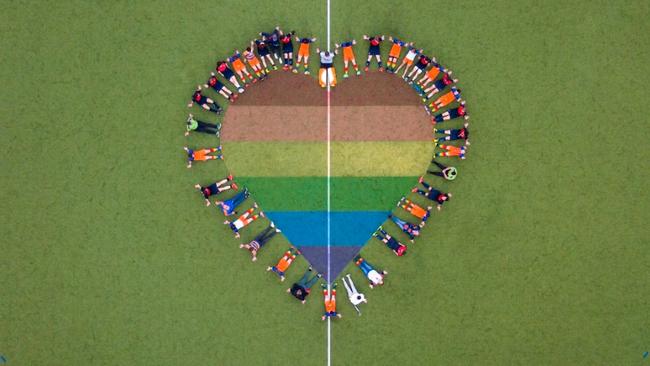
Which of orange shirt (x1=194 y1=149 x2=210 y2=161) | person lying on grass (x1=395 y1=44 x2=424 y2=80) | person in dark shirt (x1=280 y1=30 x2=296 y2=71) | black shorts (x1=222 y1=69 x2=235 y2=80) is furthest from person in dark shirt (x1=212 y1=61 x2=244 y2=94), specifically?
person lying on grass (x1=395 y1=44 x2=424 y2=80)

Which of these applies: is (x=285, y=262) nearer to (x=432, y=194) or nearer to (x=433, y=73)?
(x=432, y=194)

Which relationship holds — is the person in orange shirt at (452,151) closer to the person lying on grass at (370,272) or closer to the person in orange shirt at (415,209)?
the person in orange shirt at (415,209)

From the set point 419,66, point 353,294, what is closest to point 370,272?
point 353,294

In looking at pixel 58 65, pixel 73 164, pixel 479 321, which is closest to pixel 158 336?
pixel 73 164

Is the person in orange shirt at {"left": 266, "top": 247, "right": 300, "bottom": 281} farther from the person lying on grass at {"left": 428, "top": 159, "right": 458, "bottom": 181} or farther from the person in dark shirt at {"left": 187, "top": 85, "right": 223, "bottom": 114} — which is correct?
the person in dark shirt at {"left": 187, "top": 85, "right": 223, "bottom": 114}

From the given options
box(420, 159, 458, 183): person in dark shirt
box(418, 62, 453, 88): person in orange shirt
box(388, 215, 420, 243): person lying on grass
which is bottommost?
box(388, 215, 420, 243): person lying on grass

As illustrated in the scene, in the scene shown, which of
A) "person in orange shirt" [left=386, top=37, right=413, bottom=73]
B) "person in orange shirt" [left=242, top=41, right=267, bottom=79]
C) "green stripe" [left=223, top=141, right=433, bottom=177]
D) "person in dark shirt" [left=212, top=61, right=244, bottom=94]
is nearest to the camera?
"person in dark shirt" [left=212, top=61, right=244, bottom=94]
